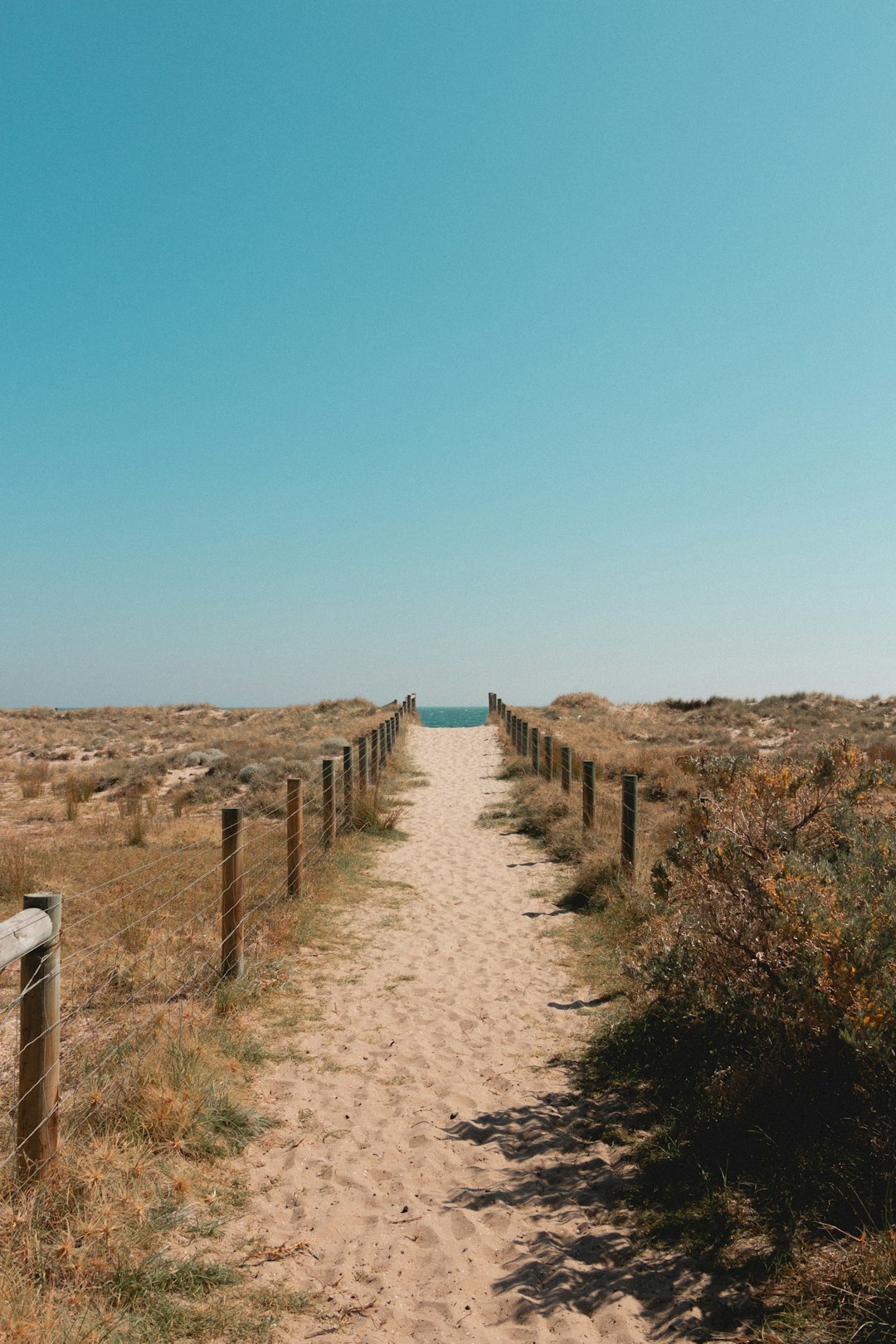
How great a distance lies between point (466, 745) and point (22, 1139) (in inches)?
987

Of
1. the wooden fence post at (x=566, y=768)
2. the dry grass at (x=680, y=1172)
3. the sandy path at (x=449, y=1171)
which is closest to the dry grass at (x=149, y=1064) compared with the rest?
the sandy path at (x=449, y=1171)

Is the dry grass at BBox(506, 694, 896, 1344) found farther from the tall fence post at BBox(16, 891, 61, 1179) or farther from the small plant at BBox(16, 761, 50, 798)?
the small plant at BBox(16, 761, 50, 798)

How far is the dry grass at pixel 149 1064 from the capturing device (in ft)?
9.93

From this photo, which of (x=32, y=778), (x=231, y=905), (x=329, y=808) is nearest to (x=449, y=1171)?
(x=231, y=905)

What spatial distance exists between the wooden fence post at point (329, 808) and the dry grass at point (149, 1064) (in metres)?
0.20

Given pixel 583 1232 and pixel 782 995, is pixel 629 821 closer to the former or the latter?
pixel 782 995

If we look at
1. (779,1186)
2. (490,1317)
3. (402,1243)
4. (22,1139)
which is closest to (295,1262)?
(402,1243)

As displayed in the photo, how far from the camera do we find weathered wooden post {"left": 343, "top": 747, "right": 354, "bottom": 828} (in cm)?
1312

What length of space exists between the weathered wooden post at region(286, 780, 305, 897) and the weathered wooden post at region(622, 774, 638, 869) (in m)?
3.45

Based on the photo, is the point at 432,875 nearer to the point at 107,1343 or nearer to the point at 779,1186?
the point at 779,1186

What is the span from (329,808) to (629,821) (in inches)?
168

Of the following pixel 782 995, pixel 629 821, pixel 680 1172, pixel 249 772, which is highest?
pixel 629 821

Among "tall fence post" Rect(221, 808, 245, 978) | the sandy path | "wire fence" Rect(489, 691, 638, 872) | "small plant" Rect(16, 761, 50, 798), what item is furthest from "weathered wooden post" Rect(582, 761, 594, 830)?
"small plant" Rect(16, 761, 50, 798)

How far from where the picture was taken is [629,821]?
29.3ft
